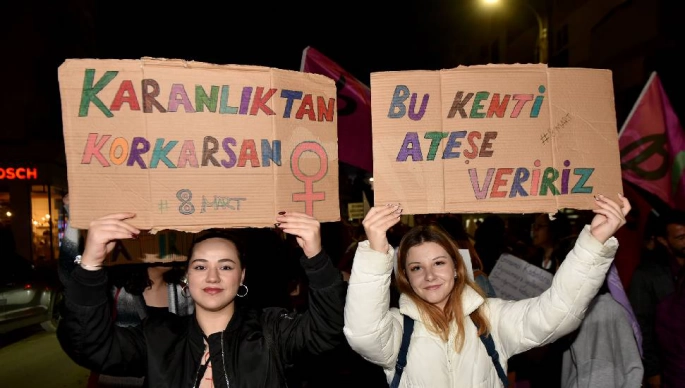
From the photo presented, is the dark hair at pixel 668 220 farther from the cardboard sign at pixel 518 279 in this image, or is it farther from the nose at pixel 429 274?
the nose at pixel 429 274


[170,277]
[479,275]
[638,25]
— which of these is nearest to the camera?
[170,277]

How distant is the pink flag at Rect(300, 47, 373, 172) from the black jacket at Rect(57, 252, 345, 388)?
223 centimetres

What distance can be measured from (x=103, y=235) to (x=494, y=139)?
1932 millimetres

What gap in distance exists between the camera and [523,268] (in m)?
4.23

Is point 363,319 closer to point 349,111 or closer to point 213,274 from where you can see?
point 213,274

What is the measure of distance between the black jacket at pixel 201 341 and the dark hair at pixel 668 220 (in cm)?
376

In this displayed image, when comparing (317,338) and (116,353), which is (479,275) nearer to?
(317,338)

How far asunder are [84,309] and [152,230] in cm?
44

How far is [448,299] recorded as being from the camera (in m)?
2.89

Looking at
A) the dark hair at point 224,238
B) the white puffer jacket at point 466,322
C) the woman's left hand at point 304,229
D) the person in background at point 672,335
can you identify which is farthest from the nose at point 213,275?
the person in background at point 672,335

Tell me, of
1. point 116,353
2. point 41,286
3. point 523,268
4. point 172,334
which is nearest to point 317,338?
point 172,334

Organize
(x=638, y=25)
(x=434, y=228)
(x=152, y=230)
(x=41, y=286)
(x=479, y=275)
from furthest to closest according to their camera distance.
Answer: (x=638, y=25), (x=41, y=286), (x=479, y=275), (x=434, y=228), (x=152, y=230)

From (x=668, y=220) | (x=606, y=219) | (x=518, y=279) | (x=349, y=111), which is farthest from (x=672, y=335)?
(x=349, y=111)

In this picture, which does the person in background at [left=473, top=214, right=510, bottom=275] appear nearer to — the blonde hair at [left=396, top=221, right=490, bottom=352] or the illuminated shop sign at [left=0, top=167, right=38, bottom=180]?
the blonde hair at [left=396, top=221, right=490, bottom=352]
